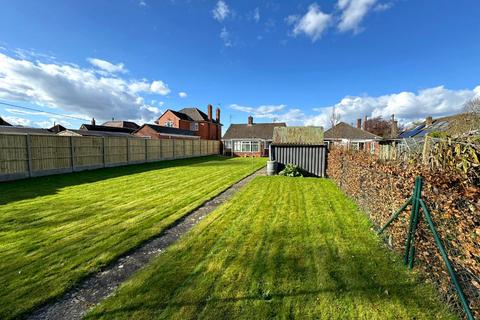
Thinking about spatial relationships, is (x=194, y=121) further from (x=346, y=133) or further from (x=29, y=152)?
(x=29, y=152)

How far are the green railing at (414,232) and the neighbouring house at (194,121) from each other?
133 ft

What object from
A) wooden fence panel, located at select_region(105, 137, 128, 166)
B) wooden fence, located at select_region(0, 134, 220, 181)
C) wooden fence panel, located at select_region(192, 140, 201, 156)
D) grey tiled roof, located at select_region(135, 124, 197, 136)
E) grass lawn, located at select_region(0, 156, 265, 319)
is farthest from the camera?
grey tiled roof, located at select_region(135, 124, 197, 136)

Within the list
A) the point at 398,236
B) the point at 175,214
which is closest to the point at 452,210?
the point at 398,236

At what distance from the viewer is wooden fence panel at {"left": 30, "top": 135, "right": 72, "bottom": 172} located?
11.1m

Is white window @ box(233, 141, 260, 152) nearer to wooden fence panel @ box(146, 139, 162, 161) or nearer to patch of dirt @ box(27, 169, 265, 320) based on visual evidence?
wooden fence panel @ box(146, 139, 162, 161)

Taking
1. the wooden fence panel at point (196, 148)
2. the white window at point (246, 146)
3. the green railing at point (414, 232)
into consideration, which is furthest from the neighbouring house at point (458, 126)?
the wooden fence panel at point (196, 148)

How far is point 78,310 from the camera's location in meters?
2.56

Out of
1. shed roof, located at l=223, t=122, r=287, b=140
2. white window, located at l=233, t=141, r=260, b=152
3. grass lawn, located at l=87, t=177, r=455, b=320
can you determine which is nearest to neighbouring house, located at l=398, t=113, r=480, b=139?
grass lawn, located at l=87, t=177, r=455, b=320

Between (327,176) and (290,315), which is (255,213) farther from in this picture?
(327,176)

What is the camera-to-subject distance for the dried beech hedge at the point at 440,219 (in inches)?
86.2

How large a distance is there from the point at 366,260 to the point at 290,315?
6.27 feet

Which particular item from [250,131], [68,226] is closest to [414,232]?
[68,226]

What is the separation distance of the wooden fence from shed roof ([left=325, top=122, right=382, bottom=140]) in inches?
1053

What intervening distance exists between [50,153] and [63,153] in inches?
28.7
